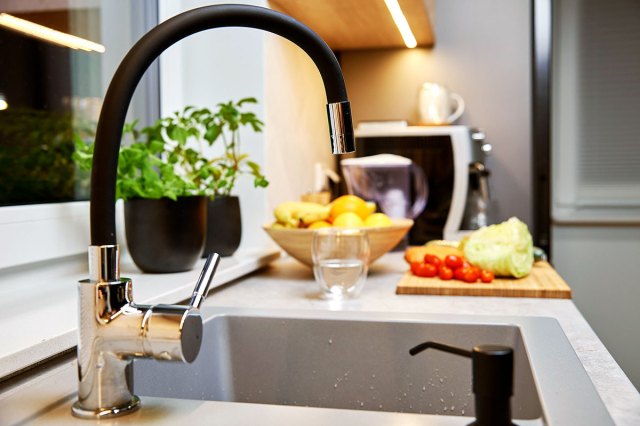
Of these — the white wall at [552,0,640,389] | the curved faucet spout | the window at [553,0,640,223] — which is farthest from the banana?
the window at [553,0,640,223]

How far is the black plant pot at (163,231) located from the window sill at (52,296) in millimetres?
24

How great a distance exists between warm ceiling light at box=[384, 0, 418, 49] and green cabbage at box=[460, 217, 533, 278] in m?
0.67

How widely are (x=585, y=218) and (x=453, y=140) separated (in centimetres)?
110

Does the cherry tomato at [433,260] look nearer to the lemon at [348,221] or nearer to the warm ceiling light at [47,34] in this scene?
the lemon at [348,221]

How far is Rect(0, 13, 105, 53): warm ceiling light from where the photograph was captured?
1.06 m

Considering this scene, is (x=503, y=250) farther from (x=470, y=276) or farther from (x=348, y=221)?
(x=348, y=221)

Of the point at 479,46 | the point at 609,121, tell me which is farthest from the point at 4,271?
the point at 609,121

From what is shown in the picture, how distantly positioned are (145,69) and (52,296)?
506mm

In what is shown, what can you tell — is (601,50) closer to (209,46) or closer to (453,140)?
(453,140)

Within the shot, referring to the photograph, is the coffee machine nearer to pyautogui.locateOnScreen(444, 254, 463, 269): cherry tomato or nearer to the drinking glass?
pyautogui.locateOnScreen(444, 254, 463, 269): cherry tomato

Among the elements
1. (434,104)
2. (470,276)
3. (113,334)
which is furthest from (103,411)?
(434,104)

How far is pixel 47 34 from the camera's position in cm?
117

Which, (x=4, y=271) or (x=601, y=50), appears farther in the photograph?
(x=601, y=50)

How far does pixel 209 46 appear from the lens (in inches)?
64.7
